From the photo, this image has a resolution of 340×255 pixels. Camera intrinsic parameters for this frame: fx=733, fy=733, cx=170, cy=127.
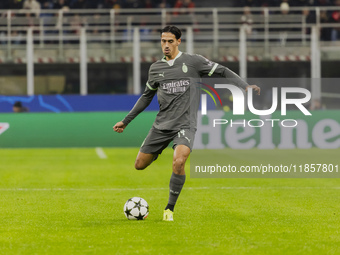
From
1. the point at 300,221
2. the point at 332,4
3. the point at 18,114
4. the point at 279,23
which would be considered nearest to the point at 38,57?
the point at 18,114

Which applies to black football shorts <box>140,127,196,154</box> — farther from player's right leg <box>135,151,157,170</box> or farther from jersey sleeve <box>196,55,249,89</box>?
jersey sleeve <box>196,55,249,89</box>

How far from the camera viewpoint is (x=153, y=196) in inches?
403

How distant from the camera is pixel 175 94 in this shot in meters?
7.97

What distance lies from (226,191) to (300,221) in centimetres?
324

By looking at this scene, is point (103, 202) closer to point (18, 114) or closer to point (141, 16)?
point (18, 114)

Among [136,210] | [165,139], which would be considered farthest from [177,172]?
[136,210]

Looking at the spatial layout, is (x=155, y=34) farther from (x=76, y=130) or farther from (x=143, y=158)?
(x=143, y=158)

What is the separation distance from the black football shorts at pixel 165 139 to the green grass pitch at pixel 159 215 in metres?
0.76

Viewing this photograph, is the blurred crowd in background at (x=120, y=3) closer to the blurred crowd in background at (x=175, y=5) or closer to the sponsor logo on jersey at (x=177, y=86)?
the blurred crowd in background at (x=175, y=5)

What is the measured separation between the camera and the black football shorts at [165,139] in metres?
7.86

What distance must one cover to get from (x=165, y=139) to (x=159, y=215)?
0.88 metres

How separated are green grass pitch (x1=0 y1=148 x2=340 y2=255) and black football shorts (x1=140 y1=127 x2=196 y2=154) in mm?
763

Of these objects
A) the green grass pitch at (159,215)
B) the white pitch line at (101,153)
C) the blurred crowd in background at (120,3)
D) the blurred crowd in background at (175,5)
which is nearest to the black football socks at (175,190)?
the green grass pitch at (159,215)

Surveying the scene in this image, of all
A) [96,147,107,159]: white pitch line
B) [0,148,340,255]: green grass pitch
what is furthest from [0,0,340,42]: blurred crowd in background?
[0,148,340,255]: green grass pitch
